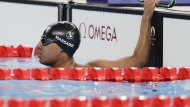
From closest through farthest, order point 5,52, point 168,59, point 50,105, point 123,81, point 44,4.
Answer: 1. point 50,105
2. point 123,81
3. point 168,59
4. point 5,52
5. point 44,4

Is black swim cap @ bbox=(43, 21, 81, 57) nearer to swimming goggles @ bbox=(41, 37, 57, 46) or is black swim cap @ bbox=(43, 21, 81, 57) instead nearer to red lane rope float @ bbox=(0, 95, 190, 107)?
swimming goggles @ bbox=(41, 37, 57, 46)

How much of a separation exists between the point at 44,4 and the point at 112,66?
3336 mm

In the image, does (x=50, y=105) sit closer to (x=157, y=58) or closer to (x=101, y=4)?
(x=157, y=58)

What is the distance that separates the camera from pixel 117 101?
22.5 feet

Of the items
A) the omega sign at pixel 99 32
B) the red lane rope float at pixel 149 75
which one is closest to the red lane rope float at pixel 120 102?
the red lane rope float at pixel 149 75

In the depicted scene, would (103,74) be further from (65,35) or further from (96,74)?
(65,35)

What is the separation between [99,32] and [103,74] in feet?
7.51

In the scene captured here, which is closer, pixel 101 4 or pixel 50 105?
pixel 50 105

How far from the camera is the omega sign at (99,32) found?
35.5ft

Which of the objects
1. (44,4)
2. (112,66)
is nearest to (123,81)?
(112,66)

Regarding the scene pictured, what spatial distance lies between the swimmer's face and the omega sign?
6.70ft

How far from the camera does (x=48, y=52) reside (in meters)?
8.68

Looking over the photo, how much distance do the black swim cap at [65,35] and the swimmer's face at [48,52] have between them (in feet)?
0.18

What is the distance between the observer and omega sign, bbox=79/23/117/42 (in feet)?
35.5
